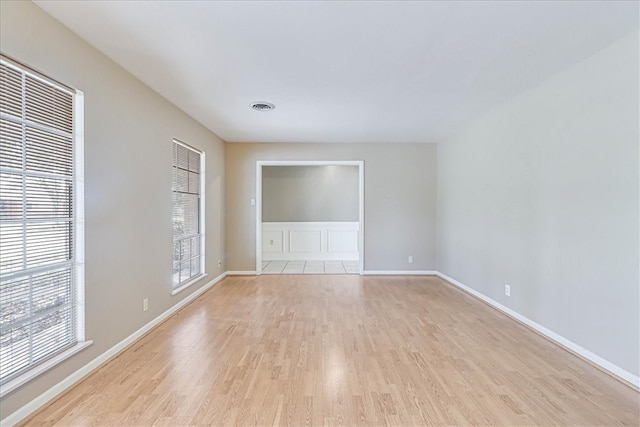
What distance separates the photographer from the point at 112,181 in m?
2.57

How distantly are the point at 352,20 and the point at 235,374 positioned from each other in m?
2.59

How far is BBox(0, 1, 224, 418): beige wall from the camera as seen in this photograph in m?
1.91

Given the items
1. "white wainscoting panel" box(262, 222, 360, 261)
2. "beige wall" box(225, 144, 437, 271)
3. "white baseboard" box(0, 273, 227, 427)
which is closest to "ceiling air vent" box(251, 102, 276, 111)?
"beige wall" box(225, 144, 437, 271)

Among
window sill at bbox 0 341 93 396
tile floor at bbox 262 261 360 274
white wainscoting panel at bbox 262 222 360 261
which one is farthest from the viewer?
white wainscoting panel at bbox 262 222 360 261

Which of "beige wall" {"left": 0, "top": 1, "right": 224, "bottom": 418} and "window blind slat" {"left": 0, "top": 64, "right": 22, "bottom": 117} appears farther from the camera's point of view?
"beige wall" {"left": 0, "top": 1, "right": 224, "bottom": 418}

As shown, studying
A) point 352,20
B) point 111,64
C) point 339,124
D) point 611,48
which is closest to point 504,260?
point 611,48

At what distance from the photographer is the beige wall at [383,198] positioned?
5.66 metres

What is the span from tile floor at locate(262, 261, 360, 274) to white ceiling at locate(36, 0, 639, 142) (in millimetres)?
3408

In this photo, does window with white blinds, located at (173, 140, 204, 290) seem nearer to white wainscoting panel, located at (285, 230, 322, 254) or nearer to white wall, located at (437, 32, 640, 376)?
white wainscoting panel, located at (285, 230, 322, 254)

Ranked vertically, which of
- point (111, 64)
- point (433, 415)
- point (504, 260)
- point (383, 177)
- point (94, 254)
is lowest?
point (433, 415)

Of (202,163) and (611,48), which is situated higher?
(611,48)

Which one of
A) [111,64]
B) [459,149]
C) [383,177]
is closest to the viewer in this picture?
[111,64]

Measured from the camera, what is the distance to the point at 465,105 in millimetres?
3656

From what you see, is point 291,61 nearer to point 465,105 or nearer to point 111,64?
point 111,64
